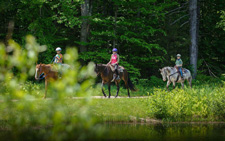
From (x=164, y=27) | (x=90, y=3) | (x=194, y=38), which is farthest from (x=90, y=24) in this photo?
(x=194, y=38)

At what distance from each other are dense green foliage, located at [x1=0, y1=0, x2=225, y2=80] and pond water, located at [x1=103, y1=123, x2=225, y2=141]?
11.3 metres

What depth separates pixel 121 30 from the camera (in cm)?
2511

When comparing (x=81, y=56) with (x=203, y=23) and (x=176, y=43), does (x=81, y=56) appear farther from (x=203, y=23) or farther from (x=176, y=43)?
(x=203, y=23)

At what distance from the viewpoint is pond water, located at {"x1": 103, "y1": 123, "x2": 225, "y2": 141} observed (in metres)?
10.4

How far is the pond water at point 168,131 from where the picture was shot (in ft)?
34.2

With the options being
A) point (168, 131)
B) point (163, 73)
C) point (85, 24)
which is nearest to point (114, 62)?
point (163, 73)

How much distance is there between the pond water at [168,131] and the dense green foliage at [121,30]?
446 inches

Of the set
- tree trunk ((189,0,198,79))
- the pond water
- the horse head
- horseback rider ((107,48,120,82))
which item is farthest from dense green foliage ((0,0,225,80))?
the pond water

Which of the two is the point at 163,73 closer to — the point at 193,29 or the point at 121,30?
the point at 121,30

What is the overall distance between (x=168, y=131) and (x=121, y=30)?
47.1 ft

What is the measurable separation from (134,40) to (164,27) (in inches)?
235

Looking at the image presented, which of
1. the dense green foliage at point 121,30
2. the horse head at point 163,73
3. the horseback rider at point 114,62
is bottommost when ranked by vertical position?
the horse head at point 163,73

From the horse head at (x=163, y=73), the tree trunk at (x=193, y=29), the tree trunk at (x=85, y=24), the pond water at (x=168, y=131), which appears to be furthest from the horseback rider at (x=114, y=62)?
the tree trunk at (x=193, y=29)

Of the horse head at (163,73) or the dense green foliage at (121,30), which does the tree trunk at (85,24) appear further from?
the horse head at (163,73)
